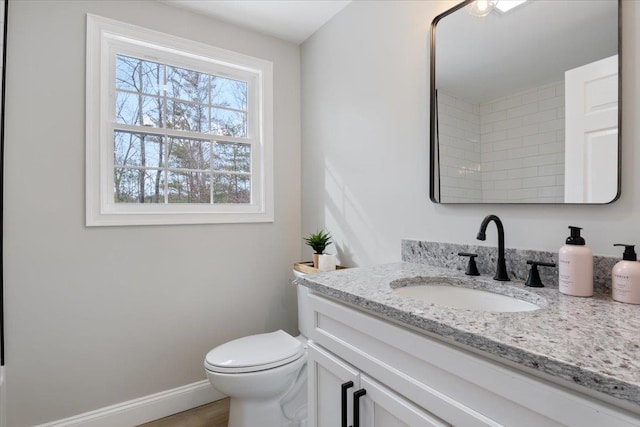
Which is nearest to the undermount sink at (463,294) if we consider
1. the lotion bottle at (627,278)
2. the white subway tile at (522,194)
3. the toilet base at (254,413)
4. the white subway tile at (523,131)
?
the lotion bottle at (627,278)

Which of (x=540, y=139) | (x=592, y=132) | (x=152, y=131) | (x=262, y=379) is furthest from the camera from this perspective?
(x=152, y=131)

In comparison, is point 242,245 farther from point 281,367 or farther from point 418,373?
point 418,373

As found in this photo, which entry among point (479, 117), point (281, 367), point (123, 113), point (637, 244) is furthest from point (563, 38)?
point (123, 113)

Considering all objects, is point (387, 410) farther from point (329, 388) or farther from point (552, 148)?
point (552, 148)

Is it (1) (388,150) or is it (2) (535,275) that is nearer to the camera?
(2) (535,275)

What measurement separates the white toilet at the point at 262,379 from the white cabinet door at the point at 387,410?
70cm

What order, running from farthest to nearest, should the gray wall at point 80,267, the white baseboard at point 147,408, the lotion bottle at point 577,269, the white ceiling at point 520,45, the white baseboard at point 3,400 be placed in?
the white baseboard at point 147,408
the gray wall at point 80,267
the white baseboard at point 3,400
the white ceiling at point 520,45
the lotion bottle at point 577,269

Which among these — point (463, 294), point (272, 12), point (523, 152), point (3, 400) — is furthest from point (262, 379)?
point (272, 12)

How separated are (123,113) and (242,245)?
1045 mm

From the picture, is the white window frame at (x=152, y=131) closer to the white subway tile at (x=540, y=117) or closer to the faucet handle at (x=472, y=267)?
the faucet handle at (x=472, y=267)

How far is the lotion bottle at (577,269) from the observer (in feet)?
2.92

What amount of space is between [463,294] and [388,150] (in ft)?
2.68

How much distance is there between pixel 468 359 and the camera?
2.16 feet

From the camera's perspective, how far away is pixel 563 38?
106 cm
